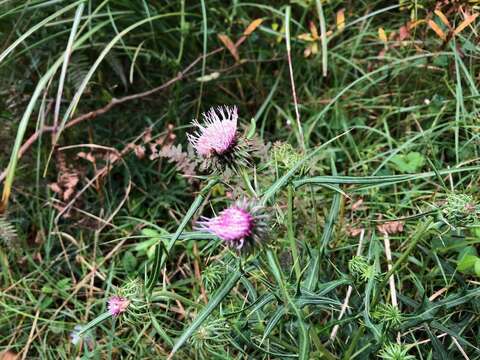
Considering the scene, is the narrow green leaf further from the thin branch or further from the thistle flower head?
the thin branch

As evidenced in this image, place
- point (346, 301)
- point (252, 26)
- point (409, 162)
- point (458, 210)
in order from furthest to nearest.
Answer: point (252, 26)
point (409, 162)
point (346, 301)
point (458, 210)

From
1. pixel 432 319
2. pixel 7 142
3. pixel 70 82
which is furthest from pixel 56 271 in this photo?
pixel 432 319

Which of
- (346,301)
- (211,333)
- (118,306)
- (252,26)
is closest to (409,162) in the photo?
(346,301)

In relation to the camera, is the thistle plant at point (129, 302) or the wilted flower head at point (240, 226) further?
the thistle plant at point (129, 302)

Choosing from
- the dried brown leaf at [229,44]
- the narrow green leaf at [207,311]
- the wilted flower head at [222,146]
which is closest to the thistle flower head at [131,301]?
the narrow green leaf at [207,311]

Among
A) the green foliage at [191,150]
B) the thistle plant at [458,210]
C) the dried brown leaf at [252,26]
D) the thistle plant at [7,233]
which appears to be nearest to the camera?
the thistle plant at [458,210]

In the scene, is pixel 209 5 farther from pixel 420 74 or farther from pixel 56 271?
pixel 56 271

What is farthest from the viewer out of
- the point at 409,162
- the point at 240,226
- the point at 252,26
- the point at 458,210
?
the point at 252,26

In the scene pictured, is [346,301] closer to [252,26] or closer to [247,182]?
[247,182]

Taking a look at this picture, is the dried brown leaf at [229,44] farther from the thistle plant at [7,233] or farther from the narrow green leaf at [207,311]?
the narrow green leaf at [207,311]
